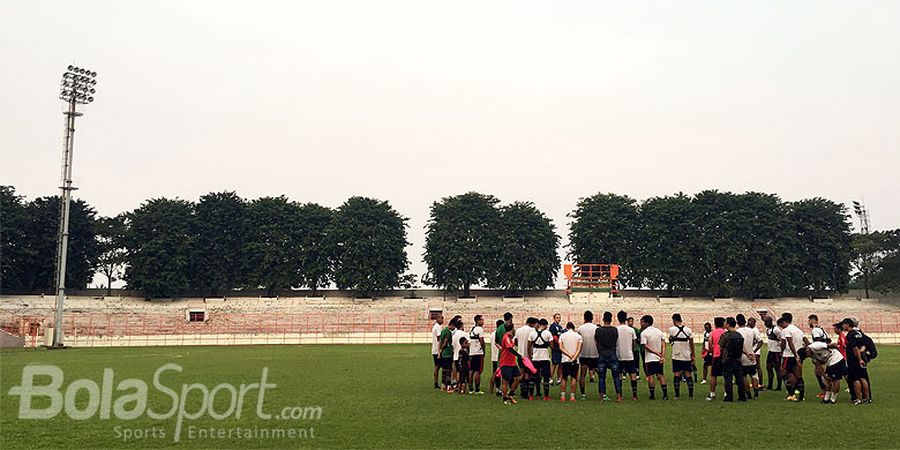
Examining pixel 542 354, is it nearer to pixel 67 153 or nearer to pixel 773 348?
pixel 773 348

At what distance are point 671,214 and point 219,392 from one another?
76.1 m

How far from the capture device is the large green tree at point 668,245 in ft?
271

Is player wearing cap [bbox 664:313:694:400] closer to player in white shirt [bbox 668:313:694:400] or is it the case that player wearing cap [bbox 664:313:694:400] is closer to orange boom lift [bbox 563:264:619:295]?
player in white shirt [bbox 668:313:694:400]

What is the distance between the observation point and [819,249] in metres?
84.1

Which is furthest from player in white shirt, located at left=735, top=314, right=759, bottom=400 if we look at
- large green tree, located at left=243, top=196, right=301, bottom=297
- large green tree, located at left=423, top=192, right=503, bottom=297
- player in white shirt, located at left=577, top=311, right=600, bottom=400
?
large green tree, located at left=243, top=196, right=301, bottom=297

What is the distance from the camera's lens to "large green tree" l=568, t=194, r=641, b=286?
85750 millimetres

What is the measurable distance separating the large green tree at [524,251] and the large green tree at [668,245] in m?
11.0

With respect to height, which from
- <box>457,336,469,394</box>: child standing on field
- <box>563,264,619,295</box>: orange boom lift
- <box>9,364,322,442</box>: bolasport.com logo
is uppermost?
<box>563,264,619,295</box>: orange boom lift

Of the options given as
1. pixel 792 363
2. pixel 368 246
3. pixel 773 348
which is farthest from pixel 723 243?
pixel 792 363

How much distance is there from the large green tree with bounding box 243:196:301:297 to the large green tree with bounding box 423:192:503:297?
54.4 ft

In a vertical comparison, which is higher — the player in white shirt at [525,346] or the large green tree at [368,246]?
the large green tree at [368,246]

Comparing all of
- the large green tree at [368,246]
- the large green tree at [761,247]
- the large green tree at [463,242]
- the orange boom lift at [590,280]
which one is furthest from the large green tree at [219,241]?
the large green tree at [761,247]

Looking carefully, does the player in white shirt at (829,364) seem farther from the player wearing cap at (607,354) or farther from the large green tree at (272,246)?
the large green tree at (272,246)

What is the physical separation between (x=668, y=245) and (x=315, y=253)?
4269cm
